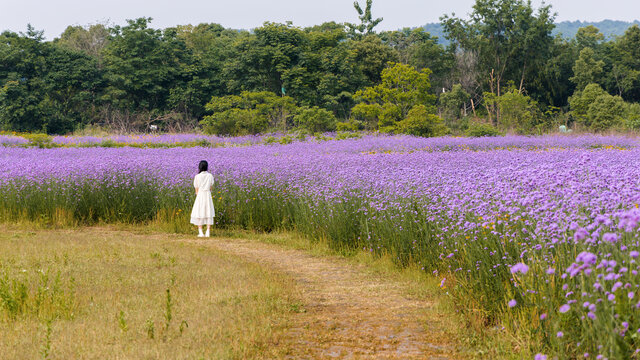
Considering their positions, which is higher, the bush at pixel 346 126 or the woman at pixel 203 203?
the bush at pixel 346 126

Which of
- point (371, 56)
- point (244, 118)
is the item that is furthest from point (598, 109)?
point (244, 118)

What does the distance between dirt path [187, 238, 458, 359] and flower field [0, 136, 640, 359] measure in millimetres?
486

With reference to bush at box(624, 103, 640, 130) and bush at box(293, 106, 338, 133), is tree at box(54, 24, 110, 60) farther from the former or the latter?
bush at box(624, 103, 640, 130)

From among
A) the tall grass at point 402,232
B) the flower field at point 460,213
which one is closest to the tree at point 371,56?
the flower field at point 460,213

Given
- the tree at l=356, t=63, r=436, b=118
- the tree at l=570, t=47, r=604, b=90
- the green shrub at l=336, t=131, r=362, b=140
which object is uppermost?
the tree at l=570, t=47, r=604, b=90

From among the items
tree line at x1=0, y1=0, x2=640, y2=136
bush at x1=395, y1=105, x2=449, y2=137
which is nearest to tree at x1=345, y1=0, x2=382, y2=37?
tree line at x1=0, y1=0, x2=640, y2=136

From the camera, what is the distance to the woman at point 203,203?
10945 mm

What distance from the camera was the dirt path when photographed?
483 cm

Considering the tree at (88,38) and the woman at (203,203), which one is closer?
the woman at (203,203)

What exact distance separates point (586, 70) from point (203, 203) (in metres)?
46.5

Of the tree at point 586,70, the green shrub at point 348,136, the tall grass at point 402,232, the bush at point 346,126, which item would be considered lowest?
the tall grass at point 402,232

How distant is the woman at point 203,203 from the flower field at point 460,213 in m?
0.76

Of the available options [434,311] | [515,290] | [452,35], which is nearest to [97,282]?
[434,311]

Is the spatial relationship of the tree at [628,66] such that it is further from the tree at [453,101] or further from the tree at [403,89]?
the tree at [403,89]
